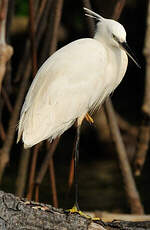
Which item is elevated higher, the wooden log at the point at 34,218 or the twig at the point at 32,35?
Result: the twig at the point at 32,35

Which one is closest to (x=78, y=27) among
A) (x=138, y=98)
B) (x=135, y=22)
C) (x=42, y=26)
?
(x=135, y=22)

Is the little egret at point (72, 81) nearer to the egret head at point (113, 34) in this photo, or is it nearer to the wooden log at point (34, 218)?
the egret head at point (113, 34)

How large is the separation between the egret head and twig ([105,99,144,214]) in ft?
2.54

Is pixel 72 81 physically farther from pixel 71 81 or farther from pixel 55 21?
pixel 55 21

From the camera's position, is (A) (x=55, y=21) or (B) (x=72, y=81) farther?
(A) (x=55, y=21)

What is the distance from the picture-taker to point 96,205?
5828 mm

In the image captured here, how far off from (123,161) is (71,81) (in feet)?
3.45

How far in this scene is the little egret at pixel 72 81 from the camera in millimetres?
2891

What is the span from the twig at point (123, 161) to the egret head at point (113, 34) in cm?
77

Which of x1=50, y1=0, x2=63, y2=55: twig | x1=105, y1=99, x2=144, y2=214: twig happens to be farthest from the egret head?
x1=105, y1=99, x2=144, y2=214: twig

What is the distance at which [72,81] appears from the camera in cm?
301

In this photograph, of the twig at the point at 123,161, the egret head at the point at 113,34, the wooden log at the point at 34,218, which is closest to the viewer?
the wooden log at the point at 34,218

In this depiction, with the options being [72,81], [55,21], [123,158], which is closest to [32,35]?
[55,21]

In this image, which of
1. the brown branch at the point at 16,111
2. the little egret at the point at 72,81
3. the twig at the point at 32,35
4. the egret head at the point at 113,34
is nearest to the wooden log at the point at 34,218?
the little egret at the point at 72,81
